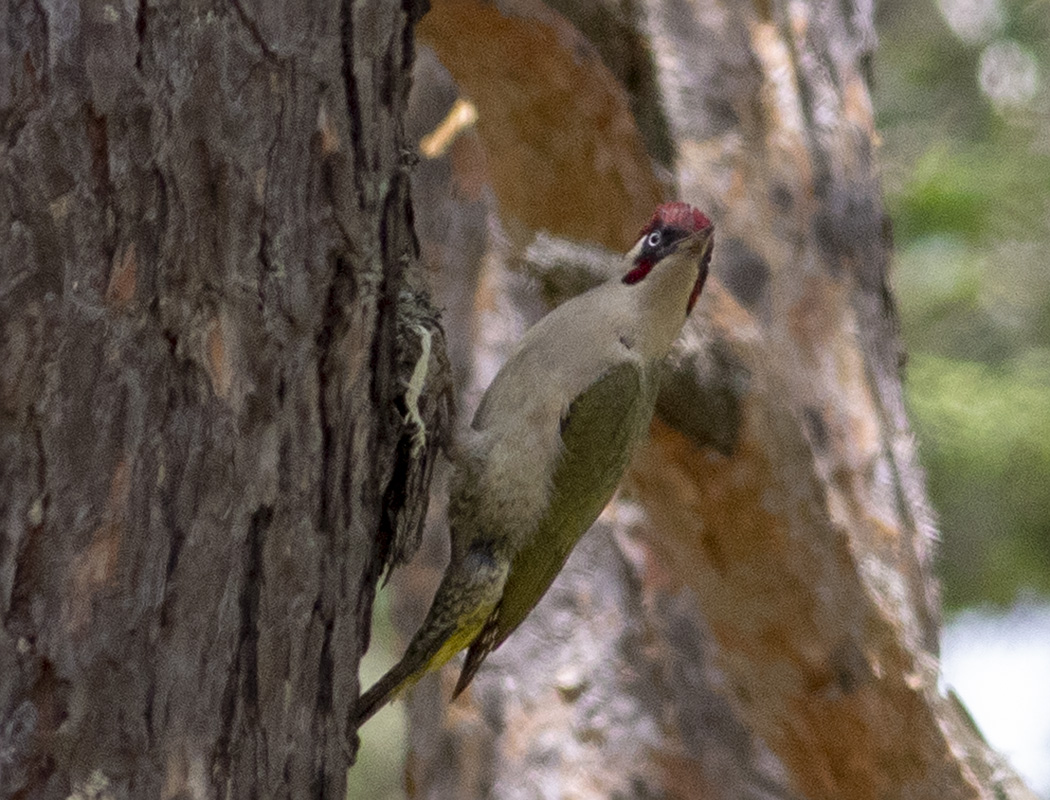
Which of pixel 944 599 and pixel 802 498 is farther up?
pixel 944 599

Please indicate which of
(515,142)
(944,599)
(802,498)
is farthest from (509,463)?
(944,599)

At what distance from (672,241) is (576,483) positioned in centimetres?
59

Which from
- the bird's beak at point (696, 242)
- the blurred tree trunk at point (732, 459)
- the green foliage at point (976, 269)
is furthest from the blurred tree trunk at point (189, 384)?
the green foliage at point (976, 269)

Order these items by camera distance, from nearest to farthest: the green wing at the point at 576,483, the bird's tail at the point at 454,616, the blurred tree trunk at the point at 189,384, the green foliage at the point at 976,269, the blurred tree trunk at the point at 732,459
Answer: the blurred tree trunk at the point at 189,384
the bird's tail at the point at 454,616
the green wing at the point at 576,483
the blurred tree trunk at the point at 732,459
the green foliage at the point at 976,269

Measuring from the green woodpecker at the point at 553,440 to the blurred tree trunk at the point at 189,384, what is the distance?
0.94 m

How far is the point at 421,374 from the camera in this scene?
217cm

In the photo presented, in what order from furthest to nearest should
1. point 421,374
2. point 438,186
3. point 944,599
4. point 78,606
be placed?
point 944,599 → point 438,186 → point 421,374 → point 78,606

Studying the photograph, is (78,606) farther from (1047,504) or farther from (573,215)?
(1047,504)

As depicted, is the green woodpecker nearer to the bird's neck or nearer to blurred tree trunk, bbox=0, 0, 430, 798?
the bird's neck

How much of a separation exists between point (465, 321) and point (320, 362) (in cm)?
240

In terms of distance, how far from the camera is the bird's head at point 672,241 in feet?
9.02

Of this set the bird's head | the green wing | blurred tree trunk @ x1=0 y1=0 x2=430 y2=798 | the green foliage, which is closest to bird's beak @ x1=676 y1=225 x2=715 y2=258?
the bird's head

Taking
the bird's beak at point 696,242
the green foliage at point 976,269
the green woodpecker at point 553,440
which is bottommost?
the green woodpecker at point 553,440

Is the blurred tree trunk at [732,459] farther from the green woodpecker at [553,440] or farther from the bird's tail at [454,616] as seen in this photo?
the bird's tail at [454,616]
